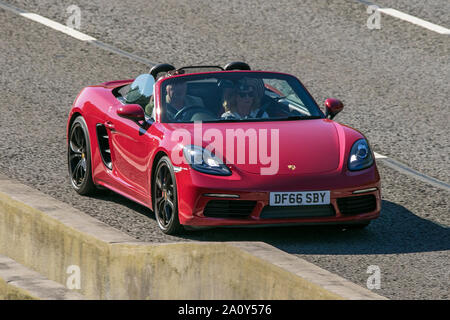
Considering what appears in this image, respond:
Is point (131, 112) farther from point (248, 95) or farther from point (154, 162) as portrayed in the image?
point (248, 95)

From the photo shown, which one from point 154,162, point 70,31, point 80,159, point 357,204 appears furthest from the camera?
point 70,31

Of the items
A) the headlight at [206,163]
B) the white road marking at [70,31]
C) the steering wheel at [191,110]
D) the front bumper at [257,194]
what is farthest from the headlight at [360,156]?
the white road marking at [70,31]

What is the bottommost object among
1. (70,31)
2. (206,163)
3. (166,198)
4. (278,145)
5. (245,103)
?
(70,31)

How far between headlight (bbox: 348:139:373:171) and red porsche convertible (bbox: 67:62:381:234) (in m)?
0.01

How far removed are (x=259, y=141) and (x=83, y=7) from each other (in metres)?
9.68

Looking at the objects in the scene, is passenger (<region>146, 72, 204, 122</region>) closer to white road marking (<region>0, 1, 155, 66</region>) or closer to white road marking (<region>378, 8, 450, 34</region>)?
white road marking (<region>0, 1, 155, 66</region>)

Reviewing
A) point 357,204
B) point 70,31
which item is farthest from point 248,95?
point 70,31

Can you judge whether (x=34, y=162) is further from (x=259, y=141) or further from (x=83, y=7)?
(x=83, y=7)

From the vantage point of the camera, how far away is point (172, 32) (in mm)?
17234

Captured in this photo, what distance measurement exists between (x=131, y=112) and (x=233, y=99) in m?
0.95

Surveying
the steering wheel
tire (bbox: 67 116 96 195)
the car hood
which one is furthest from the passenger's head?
tire (bbox: 67 116 96 195)

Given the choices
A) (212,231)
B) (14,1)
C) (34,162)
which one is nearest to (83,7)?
(14,1)

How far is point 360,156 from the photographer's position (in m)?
9.46

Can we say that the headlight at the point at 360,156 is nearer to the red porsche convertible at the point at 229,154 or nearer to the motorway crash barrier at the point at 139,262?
the red porsche convertible at the point at 229,154
